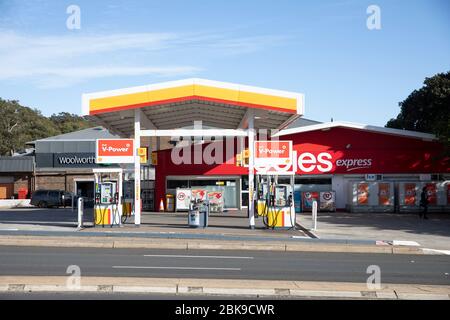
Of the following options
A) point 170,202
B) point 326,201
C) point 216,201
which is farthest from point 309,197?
point 170,202

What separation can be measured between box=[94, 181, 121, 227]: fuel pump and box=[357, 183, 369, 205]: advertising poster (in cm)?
1755

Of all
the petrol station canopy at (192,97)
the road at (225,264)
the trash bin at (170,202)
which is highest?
the petrol station canopy at (192,97)

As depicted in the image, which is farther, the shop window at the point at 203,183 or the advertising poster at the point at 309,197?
the shop window at the point at 203,183

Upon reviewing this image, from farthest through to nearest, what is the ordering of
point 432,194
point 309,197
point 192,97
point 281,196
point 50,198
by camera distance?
point 50,198, point 309,197, point 432,194, point 281,196, point 192,97

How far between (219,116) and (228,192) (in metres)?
9.50

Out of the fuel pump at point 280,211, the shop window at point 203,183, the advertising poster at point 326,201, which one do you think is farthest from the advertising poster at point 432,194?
the fuel pump at point 280,211

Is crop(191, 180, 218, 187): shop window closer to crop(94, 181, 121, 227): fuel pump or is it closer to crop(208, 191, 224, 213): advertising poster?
crop(208, 191, 224, 213): advertising poster

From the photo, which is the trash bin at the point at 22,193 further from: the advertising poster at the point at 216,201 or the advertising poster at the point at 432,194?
the advertising poster at the point at 432,194

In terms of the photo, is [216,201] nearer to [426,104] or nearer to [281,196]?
[281,196]

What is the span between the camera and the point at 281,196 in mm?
24484

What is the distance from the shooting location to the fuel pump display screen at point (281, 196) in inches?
958

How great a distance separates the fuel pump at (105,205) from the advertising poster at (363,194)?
17550 millimetres

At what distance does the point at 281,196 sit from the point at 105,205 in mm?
7365

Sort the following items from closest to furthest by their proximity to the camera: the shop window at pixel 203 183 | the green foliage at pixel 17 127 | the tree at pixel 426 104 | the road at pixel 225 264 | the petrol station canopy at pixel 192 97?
the road at pixel 225 264 → the petrol station canopy at pixel 192 97 → the shop window at pixel 203 183 → the tree at pixel 426 104 → the green foliage at pixel 17 127
